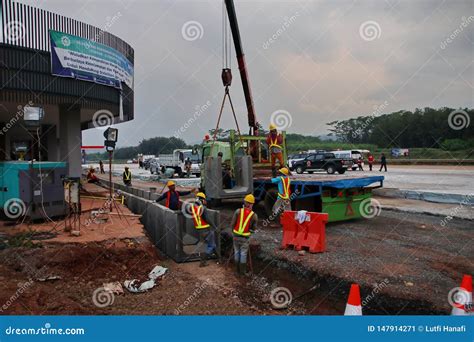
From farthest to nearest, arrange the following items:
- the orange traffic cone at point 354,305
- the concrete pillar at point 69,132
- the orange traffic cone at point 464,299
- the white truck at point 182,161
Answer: the white truck at point 182,161 → the concrete pillar at point 69,132 → the orange traffic cone at point 464,299 → the orange traffic cone at point 354,305

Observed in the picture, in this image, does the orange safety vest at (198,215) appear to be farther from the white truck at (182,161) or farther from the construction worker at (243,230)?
the white truck at (182,161)

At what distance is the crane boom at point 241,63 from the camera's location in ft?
40.5

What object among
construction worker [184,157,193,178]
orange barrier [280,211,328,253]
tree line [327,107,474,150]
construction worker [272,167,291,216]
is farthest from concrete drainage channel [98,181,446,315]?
tree line [327,107,474,150]

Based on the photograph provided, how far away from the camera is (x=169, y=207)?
9.94m

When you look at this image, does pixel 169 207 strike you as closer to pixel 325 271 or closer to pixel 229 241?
pixel 229 241

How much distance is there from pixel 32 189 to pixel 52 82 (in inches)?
183

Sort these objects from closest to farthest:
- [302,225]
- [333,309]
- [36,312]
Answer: [36,312], [333,309], [302,225]

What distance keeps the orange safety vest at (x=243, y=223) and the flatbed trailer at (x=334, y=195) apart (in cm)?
344

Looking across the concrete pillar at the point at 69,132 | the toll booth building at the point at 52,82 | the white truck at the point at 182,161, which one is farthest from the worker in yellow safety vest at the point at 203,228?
the white truck at the point at 182,161

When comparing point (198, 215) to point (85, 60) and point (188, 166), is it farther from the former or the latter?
point (188, 166)

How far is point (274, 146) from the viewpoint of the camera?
42.2 feet

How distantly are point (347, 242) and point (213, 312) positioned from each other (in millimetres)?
4282

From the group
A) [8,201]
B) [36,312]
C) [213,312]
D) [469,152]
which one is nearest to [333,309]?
[213,312]

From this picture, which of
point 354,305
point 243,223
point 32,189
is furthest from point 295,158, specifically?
point 354,305
